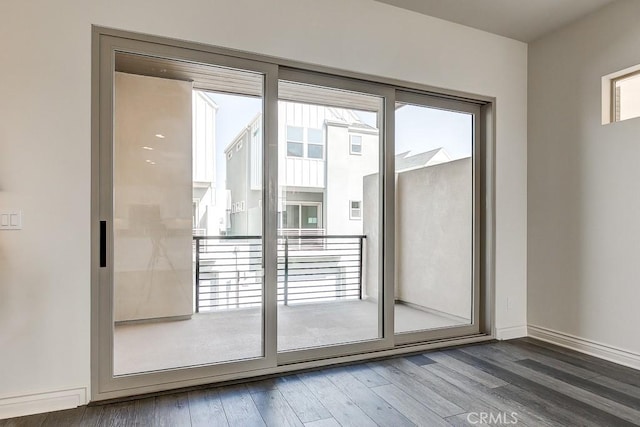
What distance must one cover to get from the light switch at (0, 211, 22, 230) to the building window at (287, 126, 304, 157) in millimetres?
1835

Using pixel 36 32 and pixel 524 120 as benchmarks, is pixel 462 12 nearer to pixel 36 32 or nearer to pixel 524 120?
pixel 524 120

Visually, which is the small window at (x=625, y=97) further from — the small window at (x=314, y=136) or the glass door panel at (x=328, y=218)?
the small window at (x=314, y=136)

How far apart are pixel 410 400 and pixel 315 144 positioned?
2.07 meters

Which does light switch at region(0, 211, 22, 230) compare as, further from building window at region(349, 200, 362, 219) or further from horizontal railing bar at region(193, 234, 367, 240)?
building window at region(349, 200, 362, 219)

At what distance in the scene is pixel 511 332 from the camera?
3.78 meters

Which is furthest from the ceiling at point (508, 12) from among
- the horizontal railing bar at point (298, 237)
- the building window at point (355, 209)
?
the horizontal railing bar at point (298, 237)

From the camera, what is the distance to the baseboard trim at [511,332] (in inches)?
146

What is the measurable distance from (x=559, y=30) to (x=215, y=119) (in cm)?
330

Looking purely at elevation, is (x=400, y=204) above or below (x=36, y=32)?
below

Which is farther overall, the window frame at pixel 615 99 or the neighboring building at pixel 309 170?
the window frame at pixel 615 99

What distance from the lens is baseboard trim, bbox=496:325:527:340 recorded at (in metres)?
3.72

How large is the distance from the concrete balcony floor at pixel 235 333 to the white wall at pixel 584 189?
122 cm

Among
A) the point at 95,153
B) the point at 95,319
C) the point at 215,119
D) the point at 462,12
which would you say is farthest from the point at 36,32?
the point at 462,12

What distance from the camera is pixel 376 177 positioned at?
338 centimetres
